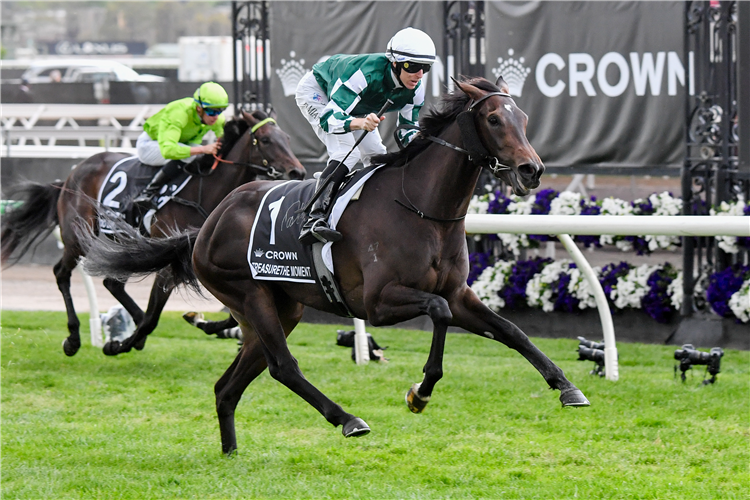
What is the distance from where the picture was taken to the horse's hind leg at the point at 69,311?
23.3ft

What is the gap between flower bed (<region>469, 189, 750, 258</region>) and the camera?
7.39 metres

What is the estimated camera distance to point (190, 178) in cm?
721

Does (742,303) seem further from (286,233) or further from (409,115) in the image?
(286,233)

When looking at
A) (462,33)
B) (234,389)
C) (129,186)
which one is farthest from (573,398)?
(462,33)

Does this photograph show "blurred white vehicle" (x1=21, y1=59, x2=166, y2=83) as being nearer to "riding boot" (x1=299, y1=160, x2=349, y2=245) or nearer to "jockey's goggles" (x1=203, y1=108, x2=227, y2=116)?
"jockey's goggles" (x1=203, y1=108, x2=227, y2=116)

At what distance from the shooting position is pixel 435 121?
4.33m

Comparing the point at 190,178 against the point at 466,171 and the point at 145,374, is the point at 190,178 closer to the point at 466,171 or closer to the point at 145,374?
the point at 145,374

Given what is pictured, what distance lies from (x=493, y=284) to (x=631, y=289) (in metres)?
1.15

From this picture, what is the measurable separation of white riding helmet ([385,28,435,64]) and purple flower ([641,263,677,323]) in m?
4.09

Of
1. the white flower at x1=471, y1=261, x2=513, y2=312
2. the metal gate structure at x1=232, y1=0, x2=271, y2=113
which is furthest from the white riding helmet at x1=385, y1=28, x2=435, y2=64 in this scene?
the metal gate structure at x1=232, y1=0, x2=271, y2=113

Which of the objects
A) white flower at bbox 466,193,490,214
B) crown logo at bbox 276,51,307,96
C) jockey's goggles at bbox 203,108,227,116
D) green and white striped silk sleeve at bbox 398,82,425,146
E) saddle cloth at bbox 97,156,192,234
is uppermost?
green and white striped silk sleeve at bbox 398,82,425,146

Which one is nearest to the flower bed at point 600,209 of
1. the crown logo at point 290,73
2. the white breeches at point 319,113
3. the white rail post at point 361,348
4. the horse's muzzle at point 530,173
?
the white rail post at point 361,348

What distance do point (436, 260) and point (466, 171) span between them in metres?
0.39

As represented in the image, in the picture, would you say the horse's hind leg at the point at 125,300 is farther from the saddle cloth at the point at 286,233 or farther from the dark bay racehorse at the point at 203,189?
the saddle cloth at the point at 286,233
